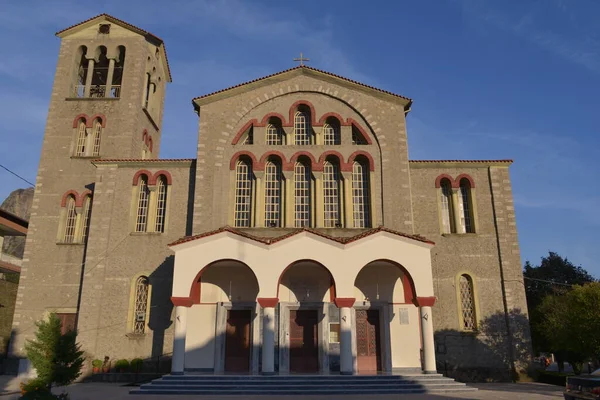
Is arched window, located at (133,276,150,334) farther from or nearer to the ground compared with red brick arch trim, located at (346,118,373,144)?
nearer to the ground

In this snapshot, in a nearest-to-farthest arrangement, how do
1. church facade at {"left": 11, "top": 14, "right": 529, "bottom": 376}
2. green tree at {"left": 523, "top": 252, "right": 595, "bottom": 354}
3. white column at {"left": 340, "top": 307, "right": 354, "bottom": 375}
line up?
1. white column at {"left": 340, "top": 307, "right": 354, "bottom": 375}
2. church facade at {"left": 11, "top": 14, "right": 529, "bottom": 376}
3. green tree at {"left": 523, "top": 252, "right": 595, "bottom": 354}

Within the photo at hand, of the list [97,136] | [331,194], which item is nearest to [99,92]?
[97,136]

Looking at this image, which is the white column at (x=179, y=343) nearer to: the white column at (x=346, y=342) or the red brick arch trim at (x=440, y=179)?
the white column at (x=346, y=342)

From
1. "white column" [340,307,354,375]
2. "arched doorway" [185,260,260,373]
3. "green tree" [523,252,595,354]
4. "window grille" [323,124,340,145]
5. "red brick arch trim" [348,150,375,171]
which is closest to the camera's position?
"white column" [340,307,354,375]

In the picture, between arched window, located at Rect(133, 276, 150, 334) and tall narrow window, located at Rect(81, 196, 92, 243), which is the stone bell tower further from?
arched window, located at Rect(133, 276, 150, 334)

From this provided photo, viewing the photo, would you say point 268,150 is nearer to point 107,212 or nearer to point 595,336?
point 107,212

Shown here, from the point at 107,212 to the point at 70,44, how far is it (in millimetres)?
12461

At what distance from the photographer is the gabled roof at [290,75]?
2362 cm

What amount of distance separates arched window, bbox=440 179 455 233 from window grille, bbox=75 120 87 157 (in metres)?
19.3

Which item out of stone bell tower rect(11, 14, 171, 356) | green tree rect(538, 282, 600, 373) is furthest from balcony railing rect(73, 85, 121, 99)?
green tree rect(538, 282, 600, 373)

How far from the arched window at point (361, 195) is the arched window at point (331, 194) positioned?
763mm

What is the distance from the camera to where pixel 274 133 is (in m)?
23.7

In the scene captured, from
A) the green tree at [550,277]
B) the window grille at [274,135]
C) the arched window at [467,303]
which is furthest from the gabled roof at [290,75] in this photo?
the green tree at [550,277]

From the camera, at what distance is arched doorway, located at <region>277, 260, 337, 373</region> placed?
20.0 m
